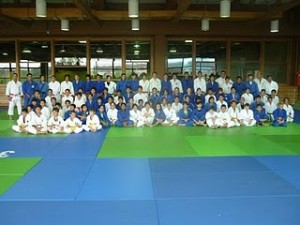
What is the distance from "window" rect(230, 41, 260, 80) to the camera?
48.7ft

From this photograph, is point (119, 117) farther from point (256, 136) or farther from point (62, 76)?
point (62, 76)

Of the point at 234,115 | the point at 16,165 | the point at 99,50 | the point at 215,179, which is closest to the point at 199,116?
the point at 234,115

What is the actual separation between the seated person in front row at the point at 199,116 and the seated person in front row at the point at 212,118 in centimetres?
17

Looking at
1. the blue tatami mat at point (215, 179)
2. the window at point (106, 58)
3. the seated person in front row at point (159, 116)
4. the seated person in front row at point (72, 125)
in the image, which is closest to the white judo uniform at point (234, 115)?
the seated person in front row at point (159, 116)

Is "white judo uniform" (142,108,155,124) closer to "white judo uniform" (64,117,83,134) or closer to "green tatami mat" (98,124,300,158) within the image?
"green tatami mat" (98,124,300,158)

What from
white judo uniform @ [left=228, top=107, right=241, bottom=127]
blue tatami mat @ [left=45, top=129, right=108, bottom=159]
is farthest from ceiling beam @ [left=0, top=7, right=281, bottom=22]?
blue tatami mat @ [left=45, top=129, right=108, bottom=159]

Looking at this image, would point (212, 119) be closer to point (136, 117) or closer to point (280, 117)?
point (280, 117)

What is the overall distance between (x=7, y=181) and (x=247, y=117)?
709 centimetres

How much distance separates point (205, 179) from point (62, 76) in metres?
10.8

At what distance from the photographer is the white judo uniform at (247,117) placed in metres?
9.88

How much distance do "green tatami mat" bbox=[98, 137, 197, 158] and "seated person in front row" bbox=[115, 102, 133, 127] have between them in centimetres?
185

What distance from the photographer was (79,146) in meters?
7.09

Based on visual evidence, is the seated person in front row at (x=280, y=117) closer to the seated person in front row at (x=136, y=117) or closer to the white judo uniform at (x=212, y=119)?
the white judo uniform at (x=212, y=119)

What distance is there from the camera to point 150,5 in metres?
13.5
